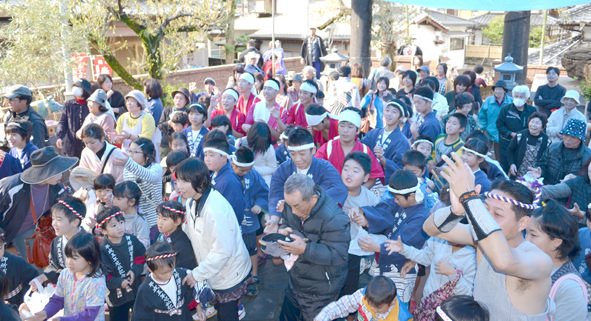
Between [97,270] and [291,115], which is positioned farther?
[291,115]

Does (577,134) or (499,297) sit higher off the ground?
(577,134)

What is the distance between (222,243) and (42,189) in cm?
232

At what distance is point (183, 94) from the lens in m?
6.92

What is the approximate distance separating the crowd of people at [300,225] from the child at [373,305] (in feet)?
0.04

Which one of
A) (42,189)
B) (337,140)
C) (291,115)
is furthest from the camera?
(291,115)

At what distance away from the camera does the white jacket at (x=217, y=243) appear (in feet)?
11.1

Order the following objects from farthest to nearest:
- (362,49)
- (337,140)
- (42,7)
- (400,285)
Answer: (362,49)
(42,7)
(337,140)
(400,285)

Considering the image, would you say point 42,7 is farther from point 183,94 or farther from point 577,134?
point 577,134

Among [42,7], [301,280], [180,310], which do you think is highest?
[42,7]

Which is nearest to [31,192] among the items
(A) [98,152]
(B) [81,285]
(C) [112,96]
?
(A) [98,152]

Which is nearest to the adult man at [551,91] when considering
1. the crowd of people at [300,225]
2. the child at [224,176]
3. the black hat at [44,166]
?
the crowd of people at [300,225]

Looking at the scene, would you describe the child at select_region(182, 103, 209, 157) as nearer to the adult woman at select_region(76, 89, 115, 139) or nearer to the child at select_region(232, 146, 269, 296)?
the adult woman at select_region(76, 89, 115, 139)

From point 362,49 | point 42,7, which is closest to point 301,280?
point 42,7

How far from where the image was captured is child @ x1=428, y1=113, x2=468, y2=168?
18.2 ft
